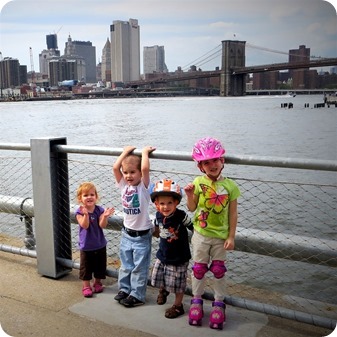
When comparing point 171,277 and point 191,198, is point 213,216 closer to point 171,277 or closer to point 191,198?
point 191,198

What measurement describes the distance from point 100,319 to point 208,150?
121 centimetres

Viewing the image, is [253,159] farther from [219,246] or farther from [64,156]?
[64,156]

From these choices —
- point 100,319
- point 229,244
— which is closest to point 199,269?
point 229,244

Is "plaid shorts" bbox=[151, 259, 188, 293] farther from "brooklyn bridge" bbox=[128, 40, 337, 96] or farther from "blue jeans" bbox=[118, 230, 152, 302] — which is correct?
"brooklyn bridge" bbox=[128, 40, 337, 96]

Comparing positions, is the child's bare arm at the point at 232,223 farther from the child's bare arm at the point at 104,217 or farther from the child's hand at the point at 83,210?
the child's hand at the point at 83,210

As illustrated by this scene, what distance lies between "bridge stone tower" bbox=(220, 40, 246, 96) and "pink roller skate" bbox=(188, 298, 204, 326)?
5723 cm

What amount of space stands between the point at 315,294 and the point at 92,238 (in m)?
3.60

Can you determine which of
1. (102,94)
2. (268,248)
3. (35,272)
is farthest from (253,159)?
(102,94)

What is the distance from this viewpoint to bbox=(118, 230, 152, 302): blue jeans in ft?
10.4

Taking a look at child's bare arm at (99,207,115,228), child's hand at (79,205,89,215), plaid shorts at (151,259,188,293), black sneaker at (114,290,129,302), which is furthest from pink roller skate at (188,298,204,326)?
child's hand at (79,205,89,215)

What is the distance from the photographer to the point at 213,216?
288 centimetres

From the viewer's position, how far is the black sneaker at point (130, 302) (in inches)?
123

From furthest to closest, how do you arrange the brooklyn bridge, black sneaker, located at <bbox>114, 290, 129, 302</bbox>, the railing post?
the brooklyn bridge
the railing post
black sneaker, located at <bbox>114, 290, 129, 302</bbox>

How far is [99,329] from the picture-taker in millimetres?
2857
